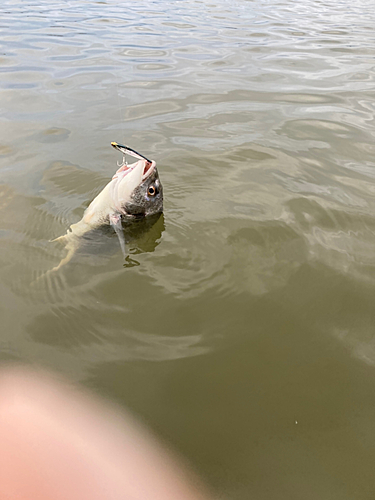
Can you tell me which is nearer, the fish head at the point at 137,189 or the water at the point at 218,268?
the water at the point at 218,268

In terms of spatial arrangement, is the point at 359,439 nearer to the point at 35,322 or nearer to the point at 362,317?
the point at 362,317

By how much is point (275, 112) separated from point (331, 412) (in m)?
5.84

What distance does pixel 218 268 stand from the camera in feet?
12.5

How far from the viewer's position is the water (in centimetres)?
259

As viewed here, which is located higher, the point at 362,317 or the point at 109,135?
the point at 109,135

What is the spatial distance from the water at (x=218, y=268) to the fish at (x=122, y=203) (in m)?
0.16

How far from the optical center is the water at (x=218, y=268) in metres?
2.59

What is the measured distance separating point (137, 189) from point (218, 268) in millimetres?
1111

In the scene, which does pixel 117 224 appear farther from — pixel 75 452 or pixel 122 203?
pixel 75 452

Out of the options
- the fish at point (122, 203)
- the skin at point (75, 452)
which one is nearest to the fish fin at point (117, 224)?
the fish at point (122, 203)

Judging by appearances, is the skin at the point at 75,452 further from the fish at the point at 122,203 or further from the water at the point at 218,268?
the fish at the point at 122,203

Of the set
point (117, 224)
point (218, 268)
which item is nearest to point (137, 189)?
point (117, 224)

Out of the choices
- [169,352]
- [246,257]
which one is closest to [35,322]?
[169,352]

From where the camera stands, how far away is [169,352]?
3.02 m
